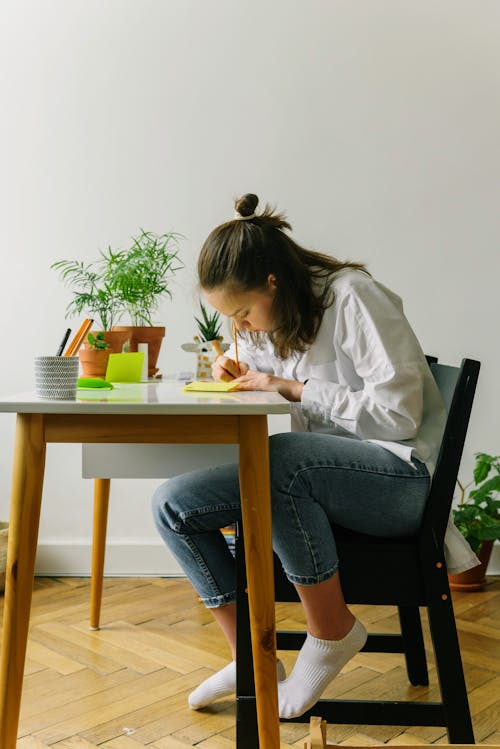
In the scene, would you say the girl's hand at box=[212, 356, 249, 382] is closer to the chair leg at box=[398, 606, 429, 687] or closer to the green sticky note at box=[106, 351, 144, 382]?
the green sticky note at box=[106, 351, 144, 382]

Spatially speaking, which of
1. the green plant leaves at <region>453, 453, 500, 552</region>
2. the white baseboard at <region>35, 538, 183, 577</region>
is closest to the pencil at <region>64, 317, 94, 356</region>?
the white baseboard at <region>35, 538, 183, 577</region>

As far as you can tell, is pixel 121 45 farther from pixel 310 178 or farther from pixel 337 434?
pixel 337 434

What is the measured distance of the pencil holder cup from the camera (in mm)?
1329

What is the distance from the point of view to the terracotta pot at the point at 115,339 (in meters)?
1.95

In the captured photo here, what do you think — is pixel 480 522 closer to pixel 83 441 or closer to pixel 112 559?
pixel 112 559

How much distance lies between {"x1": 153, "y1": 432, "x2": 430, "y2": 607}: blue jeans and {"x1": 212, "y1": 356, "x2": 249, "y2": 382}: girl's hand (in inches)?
11.6

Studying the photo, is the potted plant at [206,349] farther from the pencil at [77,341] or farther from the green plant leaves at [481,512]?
the green plant leaves at [481,512]

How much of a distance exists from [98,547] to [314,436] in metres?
1.10

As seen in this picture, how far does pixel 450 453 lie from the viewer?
141 cm

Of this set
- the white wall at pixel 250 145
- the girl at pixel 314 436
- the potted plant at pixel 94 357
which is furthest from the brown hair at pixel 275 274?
the white wall at pixel 250 145

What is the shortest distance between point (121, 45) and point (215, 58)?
323 millimetres

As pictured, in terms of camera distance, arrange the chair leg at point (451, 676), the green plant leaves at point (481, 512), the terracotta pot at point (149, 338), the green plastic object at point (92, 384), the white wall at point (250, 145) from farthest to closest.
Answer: the white wall at point (250, 145) < the green plant leaves at point (481, 512) < the terracotta pot at point (149, 338) < the green plastic object at point (92, 384) < the chair leg at point (451, 676)

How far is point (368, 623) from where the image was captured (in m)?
2.40

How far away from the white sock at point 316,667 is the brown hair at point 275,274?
1.84 feet
